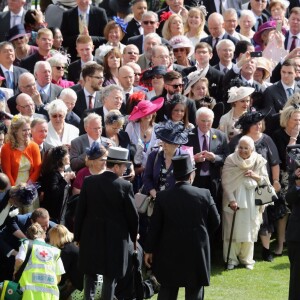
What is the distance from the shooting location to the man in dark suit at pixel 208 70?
17.1 m

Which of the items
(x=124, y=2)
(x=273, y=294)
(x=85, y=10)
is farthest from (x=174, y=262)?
(x=124, y=2)

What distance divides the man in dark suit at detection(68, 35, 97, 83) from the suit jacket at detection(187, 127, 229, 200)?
2.86 metres

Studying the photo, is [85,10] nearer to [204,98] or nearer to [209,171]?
[204,98]

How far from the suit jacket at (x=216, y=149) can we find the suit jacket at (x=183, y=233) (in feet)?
9.56

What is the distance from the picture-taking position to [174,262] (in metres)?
12.4

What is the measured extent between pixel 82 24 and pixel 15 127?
16.9ft

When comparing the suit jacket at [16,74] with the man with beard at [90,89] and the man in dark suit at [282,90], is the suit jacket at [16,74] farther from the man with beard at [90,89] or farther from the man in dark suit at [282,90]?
the man in dark suit at [282,90]

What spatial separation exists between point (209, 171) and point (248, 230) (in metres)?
0.92

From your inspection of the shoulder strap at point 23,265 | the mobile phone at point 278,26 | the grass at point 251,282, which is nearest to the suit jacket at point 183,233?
the shoulder strap at point 23,265

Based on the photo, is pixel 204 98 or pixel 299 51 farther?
pixel 299 51

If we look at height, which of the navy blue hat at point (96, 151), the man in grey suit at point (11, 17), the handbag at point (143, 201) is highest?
the man in grey suit at point (11, 17)

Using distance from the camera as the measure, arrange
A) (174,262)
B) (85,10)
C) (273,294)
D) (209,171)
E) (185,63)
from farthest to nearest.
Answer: (85,10)
(185,63)
(209,171)
(273,294)
(174,262)

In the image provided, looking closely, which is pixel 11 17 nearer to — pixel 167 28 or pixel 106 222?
pixel 167 28

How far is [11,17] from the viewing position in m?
19.2
